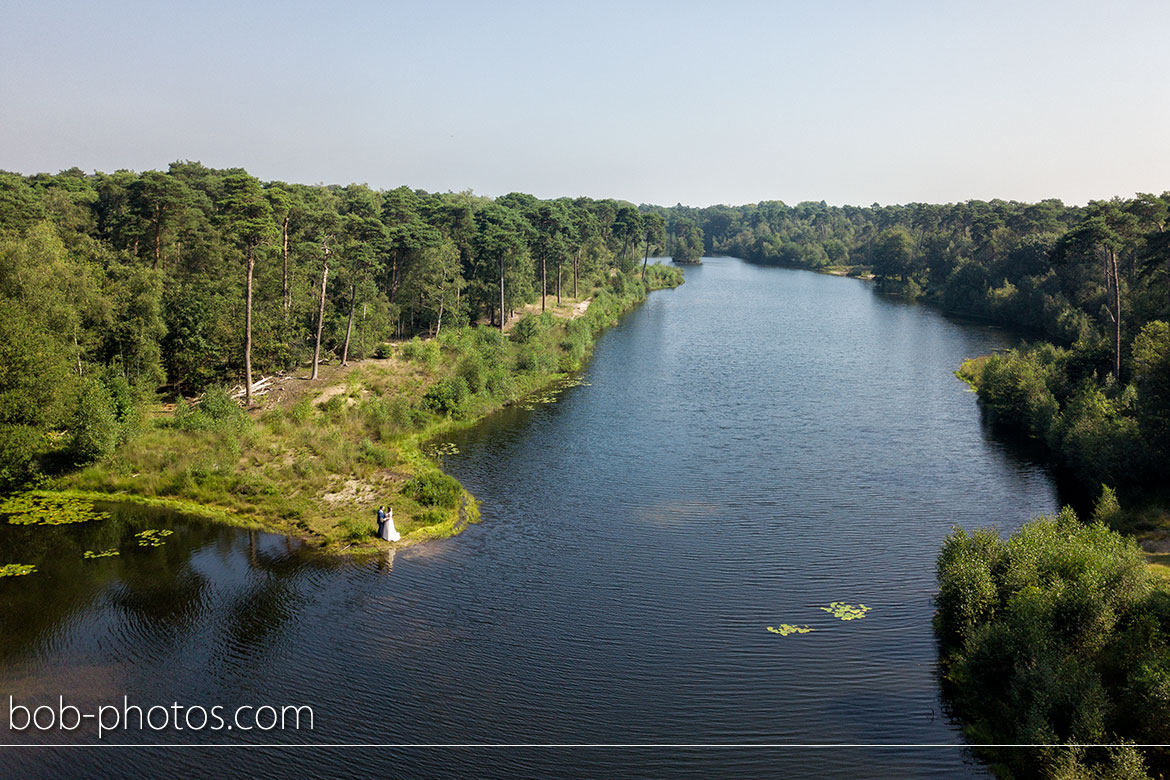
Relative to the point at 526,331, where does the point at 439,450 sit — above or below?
below

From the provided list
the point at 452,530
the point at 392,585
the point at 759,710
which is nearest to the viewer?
the point at 759,710

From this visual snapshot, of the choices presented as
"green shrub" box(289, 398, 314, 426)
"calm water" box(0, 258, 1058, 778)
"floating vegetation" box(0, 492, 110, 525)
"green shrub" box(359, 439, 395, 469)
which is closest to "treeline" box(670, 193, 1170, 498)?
"calm water" box(0, 258, 1058, 778)

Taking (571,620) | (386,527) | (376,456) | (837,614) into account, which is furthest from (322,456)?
(837,614)

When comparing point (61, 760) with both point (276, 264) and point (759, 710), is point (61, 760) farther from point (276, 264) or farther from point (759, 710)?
point (276, 264)

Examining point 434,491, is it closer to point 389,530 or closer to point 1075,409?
point 389,530

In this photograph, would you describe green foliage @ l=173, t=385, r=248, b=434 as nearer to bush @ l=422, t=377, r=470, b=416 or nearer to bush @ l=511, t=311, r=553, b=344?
bush @ l=422, t=377, r=470, b=416

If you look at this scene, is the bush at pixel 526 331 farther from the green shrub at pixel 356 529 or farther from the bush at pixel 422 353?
the green shrub at pixel 356 529

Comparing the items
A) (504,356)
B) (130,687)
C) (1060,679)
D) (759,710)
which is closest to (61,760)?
(130,687)
